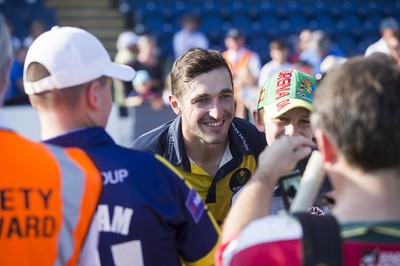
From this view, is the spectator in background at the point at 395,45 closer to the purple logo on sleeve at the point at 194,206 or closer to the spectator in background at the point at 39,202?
the purple logo on sleeve at the point at 194,206

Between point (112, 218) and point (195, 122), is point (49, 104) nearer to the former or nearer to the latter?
point (112, 218)

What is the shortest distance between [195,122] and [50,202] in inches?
71.8

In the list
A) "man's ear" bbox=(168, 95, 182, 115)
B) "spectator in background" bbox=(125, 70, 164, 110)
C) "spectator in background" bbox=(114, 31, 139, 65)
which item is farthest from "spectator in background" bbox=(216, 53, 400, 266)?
"spectator in background" bbox=(114, 31, 139, 65)

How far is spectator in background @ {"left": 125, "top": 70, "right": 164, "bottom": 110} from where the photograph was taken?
39.9 ft

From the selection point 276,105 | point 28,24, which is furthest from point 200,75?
point 28,24

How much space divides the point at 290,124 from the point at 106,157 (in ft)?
4.58

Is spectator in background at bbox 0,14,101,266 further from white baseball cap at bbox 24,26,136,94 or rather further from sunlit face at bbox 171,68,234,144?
sunlit face at bbox 171,68,234,144

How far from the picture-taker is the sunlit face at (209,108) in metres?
4.06

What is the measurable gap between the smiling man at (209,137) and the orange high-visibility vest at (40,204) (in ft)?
5.14

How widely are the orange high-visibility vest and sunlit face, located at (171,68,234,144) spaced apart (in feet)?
5.58

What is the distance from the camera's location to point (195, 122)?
4086 mm

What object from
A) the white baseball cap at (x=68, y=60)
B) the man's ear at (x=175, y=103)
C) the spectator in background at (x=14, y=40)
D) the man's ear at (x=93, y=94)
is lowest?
the spectator in background at (x=14, y=40)

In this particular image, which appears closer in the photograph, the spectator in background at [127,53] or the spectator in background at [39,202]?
the spectator in background at [39,202]

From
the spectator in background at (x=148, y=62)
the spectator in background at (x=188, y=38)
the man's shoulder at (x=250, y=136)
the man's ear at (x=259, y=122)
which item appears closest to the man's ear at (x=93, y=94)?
the man's ear at (x=259, y=122)
